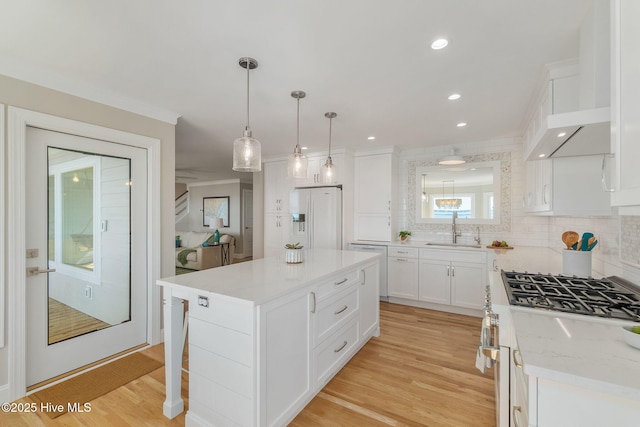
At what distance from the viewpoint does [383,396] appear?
2.03 metres

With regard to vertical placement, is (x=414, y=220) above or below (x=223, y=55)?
below

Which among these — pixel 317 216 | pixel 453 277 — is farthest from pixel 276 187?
pixel 453 277

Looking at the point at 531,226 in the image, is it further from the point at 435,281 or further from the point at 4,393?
the point at 4,393

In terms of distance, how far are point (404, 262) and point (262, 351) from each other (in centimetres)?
302

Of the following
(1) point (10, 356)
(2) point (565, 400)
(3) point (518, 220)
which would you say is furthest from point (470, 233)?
(1) point (10, 356)

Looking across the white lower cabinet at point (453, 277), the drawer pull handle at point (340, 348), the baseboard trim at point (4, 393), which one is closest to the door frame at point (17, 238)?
the baseboard trim at point (4, 393)

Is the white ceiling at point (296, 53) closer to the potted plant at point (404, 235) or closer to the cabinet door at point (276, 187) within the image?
the potted plant at point (404, 235)

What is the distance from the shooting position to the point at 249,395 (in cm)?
146

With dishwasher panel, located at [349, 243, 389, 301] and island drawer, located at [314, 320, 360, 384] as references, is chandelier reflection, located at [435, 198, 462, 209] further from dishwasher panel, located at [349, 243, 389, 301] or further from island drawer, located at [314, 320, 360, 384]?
island drawer, located at [314, 320, 360, 384]

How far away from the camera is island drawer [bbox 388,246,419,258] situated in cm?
399

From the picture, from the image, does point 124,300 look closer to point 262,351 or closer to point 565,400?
point 262,351

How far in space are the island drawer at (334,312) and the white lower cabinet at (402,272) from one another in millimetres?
1721

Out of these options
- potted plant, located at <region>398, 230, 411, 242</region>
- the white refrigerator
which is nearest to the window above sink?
potted plant, located at <region>398, 230, 411, 242</region>

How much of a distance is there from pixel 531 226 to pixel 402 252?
1706 mm
